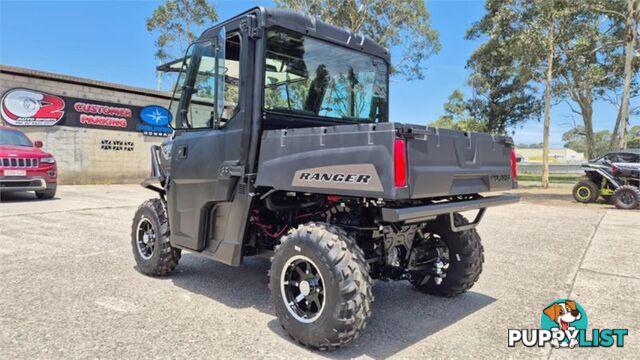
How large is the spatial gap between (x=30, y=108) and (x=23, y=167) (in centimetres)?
588

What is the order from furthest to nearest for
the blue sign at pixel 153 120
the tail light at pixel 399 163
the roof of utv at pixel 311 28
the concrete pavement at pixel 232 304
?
the blue sign at pixel 153 120, the roof of utv at pixel 311 28, the concrete pavement at pixel 232 304, the tail light at pixel 399 163

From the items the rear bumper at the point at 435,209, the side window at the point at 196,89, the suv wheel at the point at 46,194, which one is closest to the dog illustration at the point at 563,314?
the rear bumper at the point at 435,209

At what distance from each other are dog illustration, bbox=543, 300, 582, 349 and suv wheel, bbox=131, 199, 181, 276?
3751 mm

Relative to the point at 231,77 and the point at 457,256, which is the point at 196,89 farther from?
the point at 457,256

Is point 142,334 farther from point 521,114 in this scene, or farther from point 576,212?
point 521,114

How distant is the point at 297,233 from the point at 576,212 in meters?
11.6

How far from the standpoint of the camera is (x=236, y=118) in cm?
370

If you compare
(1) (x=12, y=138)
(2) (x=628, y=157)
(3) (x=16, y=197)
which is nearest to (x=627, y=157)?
(2) (x=628, y=157)

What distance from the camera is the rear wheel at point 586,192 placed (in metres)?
14.6

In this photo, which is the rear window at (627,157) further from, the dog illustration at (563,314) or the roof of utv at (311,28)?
the roof of utv at (311,28)

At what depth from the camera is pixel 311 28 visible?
12.8ft

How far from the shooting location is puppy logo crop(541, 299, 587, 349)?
3.48 metres

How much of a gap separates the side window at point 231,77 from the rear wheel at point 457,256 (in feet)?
7.00

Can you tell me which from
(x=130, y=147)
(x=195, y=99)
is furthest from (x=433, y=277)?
(x=130, y=147)
